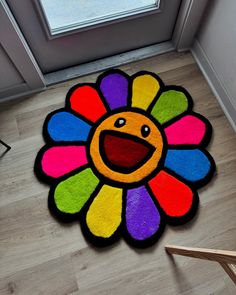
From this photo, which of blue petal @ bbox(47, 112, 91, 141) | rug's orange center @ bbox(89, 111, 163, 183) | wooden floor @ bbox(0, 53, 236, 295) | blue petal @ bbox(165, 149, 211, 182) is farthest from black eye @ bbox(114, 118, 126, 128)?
wooden floor @ bbox(0, 53, 236, 295)

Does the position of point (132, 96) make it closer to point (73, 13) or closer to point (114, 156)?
point (114, 156)

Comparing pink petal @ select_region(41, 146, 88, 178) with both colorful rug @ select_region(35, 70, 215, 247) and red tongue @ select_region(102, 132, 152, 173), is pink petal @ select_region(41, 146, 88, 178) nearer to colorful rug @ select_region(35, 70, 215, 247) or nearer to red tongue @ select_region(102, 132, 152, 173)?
colorful rug @ select_region(35, 70, 215, 247)

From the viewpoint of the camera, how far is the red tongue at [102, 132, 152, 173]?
1253mm

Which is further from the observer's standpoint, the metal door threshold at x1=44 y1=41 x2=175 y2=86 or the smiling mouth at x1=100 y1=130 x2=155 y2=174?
the metal door threshold at x1=44 y1=41 x2=175 y2=86

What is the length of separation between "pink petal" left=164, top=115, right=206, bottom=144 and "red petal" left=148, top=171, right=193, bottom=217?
7.3 inches

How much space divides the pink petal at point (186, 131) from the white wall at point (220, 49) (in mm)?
172

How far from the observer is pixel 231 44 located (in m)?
1.21

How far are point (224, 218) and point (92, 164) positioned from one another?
0.63m

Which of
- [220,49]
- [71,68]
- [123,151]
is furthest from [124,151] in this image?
[220,49]

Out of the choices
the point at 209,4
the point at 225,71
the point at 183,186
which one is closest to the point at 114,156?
the point at 183,186

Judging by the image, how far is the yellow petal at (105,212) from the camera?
3.74ft

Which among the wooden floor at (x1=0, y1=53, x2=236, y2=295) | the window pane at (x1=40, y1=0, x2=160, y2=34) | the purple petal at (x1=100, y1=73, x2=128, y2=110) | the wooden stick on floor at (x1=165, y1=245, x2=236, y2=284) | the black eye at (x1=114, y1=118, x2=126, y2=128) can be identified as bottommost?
the wooden floor at (x1=0, y1=53, x2=236, y2=295)

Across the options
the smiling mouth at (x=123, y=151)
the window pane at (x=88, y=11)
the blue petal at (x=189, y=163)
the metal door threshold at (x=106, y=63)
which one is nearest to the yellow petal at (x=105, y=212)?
the smiling mouth at (x=123, y=151)

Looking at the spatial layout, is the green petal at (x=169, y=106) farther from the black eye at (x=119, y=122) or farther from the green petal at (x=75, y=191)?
the green petal at (x=75, y=191)
